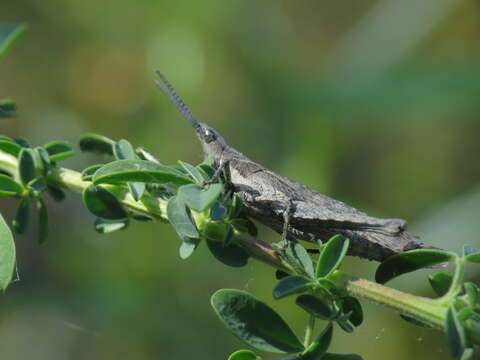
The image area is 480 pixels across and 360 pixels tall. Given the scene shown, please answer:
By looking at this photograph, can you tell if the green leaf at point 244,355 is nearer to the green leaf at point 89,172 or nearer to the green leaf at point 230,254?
the green leaf at point 230,254

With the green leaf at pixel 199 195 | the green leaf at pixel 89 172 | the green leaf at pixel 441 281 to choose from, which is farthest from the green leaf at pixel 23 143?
the green leaf at pixel 441 281

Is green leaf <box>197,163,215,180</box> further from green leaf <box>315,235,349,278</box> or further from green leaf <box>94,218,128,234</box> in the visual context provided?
green leaf <box>315,235,349,278</box>

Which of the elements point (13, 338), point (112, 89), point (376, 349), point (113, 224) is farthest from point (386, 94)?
point (13, 338)

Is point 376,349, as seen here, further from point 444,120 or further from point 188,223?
point 188,223

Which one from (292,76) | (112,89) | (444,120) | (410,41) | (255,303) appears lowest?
(255,303)

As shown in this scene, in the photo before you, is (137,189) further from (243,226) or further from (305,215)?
(305,215)

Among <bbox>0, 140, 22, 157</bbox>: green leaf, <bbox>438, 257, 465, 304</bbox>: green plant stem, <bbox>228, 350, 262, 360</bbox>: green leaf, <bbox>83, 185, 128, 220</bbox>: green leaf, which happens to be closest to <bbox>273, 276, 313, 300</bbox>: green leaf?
<bbox>228, 350, 262, 360</bbox>: green leaf
